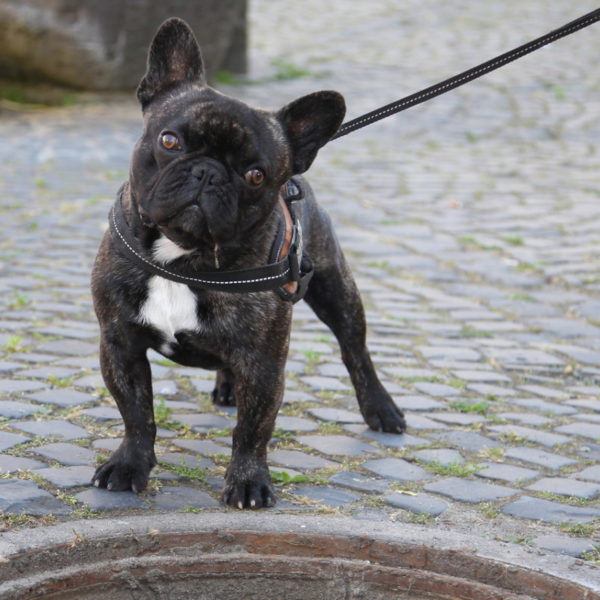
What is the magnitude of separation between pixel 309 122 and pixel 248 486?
119cm

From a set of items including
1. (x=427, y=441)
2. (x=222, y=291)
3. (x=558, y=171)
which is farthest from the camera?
(x=558, y=171)

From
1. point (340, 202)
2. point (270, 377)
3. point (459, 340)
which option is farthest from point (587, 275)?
point (270, 377)

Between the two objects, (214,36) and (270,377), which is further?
(214,36)

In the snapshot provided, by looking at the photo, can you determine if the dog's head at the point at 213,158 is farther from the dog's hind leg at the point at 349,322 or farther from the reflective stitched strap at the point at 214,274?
the dog's hind leg at the point at 349,322

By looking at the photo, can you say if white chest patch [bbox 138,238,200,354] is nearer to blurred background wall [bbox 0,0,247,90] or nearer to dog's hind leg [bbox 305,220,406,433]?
dog's hind leg [bbox 305,220,406,433]

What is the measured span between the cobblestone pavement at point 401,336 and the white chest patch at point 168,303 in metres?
0.58

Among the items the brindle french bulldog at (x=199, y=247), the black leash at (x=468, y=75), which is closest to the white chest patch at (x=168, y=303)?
the brindle french bulldog at (x=199, y=247)

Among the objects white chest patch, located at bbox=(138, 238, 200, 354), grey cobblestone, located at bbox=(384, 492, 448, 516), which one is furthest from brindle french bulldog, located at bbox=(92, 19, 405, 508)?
grey cobblestone, located at bbox=(384, 492, 448, 516)

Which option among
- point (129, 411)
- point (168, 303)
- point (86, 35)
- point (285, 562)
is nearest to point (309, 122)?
point (168, 303)

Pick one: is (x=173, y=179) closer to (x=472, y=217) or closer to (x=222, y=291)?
(x=222, y=291)

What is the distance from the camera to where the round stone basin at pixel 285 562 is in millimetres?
3119

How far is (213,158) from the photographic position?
10.5 ft

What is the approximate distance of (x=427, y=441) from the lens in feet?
13.8

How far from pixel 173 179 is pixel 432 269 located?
13.3ft
